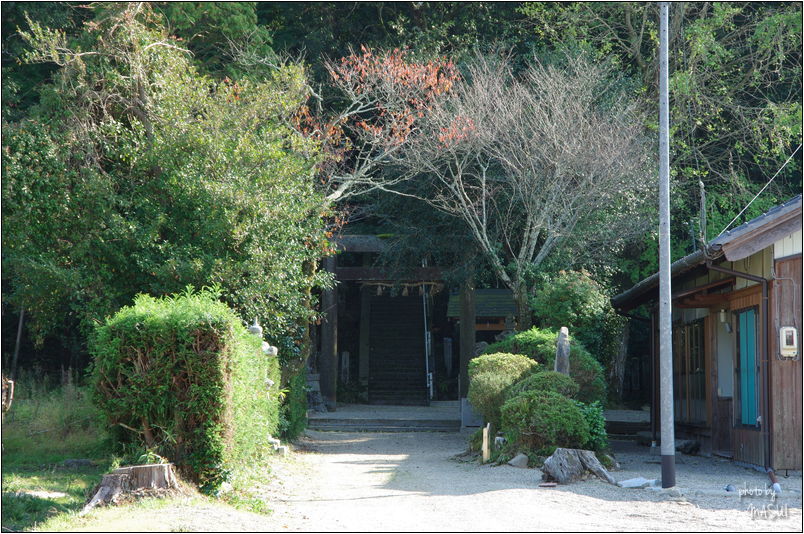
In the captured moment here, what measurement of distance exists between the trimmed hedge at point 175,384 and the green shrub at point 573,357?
715 cm

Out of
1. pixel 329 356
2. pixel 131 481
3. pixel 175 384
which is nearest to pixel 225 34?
pixel 329 356

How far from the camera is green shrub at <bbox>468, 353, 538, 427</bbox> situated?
49.2ft

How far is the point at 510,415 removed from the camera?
13188 millimetres

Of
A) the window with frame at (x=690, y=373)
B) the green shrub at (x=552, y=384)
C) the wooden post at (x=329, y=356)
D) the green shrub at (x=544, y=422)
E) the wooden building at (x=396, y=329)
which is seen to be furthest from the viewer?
the wooden post at (x=329, y=356)

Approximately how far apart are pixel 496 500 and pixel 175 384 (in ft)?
12.3

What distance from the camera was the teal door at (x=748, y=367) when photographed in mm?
13453

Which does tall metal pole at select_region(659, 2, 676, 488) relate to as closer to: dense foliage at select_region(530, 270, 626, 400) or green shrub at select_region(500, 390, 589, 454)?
green shrub at select_region(500, 390, 589, 454)

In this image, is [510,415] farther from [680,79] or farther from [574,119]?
[680,79]

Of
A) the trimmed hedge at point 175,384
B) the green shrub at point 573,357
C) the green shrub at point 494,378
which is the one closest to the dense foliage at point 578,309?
the green shrub at point 573,357

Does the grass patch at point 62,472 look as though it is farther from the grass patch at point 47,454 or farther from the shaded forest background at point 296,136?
the shaded forest background at point 296,136

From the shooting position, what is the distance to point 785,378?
12.3 meters

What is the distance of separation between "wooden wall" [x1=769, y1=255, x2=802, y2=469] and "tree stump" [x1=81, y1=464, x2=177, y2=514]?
27.4 feet

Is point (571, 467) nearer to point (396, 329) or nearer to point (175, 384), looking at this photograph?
point (175, 384)

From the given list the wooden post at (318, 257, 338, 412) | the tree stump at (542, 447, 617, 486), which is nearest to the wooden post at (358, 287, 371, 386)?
the wooden post at (318, 257, 338, 412)
